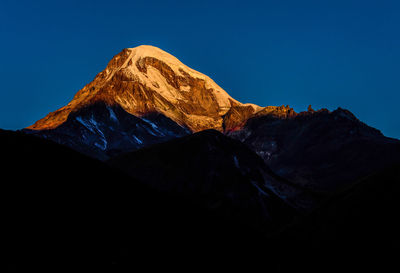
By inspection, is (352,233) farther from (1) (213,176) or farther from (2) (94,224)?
(1) (213,176)

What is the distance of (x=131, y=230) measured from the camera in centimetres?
4909

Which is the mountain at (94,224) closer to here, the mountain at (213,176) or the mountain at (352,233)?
the mountain at (352,233)

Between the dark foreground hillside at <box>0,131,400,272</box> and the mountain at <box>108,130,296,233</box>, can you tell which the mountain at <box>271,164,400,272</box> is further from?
the mountain at <box>108,130,296,233</box>

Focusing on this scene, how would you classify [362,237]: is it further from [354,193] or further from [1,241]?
[1,241]

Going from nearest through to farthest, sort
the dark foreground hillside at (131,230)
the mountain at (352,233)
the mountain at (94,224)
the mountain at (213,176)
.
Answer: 1. the mountain at (94,224)
2. the dark foreground hillside at (131,230)
3. the mountain at (352,233)
4. the mountain at (213,176)

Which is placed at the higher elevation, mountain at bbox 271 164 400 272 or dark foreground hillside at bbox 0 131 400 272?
mountain at bbox 271 164 400 272

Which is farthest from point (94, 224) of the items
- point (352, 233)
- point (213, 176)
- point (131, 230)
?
point (213, 176)

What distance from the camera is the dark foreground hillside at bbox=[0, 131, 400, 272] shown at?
39.9 m

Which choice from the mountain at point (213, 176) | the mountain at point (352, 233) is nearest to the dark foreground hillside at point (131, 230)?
the mountain at point (352, 233)

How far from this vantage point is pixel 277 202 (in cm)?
15400

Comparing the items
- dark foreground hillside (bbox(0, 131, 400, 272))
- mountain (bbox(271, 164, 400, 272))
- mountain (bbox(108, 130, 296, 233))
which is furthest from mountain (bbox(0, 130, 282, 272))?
mountain (bbox(108, 130, 296, 233))

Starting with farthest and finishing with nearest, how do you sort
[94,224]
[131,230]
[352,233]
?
[352,233] < [131,230] < [94,224]

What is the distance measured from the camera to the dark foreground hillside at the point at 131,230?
3994cm

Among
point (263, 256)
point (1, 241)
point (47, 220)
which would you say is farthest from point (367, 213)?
point (1, 241)
